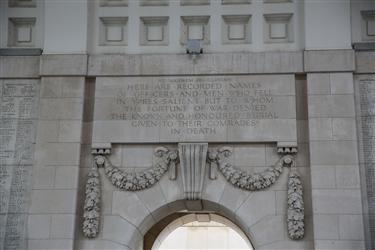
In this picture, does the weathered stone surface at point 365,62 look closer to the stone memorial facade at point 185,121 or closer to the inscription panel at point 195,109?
the stone memorial facade at point 185,121

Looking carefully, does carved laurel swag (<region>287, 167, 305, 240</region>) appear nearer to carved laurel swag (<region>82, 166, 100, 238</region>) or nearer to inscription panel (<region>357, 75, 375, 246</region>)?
inscription panel (<region>357, 75, 375, 246</region>)

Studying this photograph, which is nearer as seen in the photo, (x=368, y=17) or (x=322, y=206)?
(x=322, y=206)

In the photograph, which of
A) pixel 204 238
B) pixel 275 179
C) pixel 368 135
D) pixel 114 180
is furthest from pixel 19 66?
pixel 204 238

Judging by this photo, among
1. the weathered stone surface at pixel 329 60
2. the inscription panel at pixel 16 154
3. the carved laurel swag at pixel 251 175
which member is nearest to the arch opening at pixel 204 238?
the carved laurel swag at pixel 251 175

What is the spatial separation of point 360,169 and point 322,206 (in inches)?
50.2

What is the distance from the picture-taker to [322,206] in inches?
570

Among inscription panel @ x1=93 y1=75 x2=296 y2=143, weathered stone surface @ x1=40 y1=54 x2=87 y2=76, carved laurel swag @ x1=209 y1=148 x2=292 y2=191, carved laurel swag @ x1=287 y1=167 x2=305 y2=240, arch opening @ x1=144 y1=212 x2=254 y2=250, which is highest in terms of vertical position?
weathered stone surface @ x1=40 y1=54 x2=87 y2=76

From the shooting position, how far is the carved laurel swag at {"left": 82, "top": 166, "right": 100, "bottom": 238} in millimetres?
14805

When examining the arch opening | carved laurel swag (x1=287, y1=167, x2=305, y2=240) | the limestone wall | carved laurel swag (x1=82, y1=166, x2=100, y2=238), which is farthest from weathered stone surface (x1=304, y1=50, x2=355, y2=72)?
the arch opening

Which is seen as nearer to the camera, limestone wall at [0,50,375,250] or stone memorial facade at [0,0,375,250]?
limestone wall at [0,50,375,250]

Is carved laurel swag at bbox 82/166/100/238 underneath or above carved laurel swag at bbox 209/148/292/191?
underneath

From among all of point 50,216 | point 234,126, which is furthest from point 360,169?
point 50,216

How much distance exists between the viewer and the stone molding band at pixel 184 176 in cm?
1475

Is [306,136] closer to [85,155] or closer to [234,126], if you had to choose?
[234,126]
